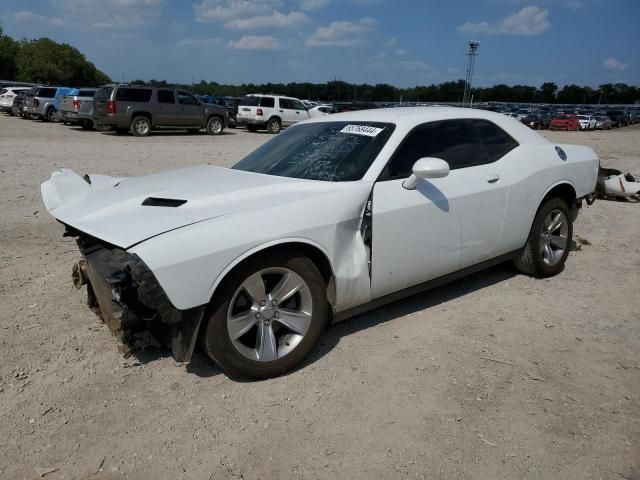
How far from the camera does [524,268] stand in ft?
16.5

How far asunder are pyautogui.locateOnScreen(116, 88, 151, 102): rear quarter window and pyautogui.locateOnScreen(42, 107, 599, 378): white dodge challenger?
16566mm

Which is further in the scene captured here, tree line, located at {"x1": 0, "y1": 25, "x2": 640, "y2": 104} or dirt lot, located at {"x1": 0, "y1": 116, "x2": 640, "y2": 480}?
tree line, located at {"x1": 0, "y1": 25, "x2": 640, "y2": 104}

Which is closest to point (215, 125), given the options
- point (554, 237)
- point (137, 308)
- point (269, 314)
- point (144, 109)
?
point (144, 109)

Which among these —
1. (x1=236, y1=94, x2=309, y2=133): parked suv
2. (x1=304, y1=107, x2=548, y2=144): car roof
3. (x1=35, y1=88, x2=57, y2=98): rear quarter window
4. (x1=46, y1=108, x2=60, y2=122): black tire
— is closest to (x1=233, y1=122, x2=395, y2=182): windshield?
(x1=304, y1=107, x2=548, y2=144): car roof

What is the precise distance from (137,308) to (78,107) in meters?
21.5

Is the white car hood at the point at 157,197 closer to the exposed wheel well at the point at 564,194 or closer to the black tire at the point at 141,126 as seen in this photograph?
the exposed wheel well at the point at 564,194

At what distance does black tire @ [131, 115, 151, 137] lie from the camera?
19750 millimetres

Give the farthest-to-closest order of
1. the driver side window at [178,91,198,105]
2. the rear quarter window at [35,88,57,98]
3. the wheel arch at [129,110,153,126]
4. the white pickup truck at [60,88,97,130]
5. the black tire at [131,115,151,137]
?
1. the rear quarter window at [35,88,57,98]
2. the white pickup truck at [60,88,97,130]
3. the driver side window at [178,91,198,105]
4. the black tire at [131,115,151,137]
5. the wheel arch at [129,110,153,126]

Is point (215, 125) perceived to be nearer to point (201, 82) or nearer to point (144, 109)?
point (144, 109)

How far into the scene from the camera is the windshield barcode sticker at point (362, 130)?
12.7 ft

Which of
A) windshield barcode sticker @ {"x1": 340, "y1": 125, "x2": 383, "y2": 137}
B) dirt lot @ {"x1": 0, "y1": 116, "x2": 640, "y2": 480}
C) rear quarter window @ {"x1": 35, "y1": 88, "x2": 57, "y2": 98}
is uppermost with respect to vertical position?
windshield barcode sticker @ {"x1": 340, "y1": 125, "x2": 383, "y2": 137}

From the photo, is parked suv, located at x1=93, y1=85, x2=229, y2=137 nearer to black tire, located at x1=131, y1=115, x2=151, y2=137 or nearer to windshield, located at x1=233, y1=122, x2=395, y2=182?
black tire, located at x1=131, y1=115, x2=151, y2=137

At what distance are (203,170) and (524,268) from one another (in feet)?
10.4

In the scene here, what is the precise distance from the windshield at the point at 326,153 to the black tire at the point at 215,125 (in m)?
18.8
